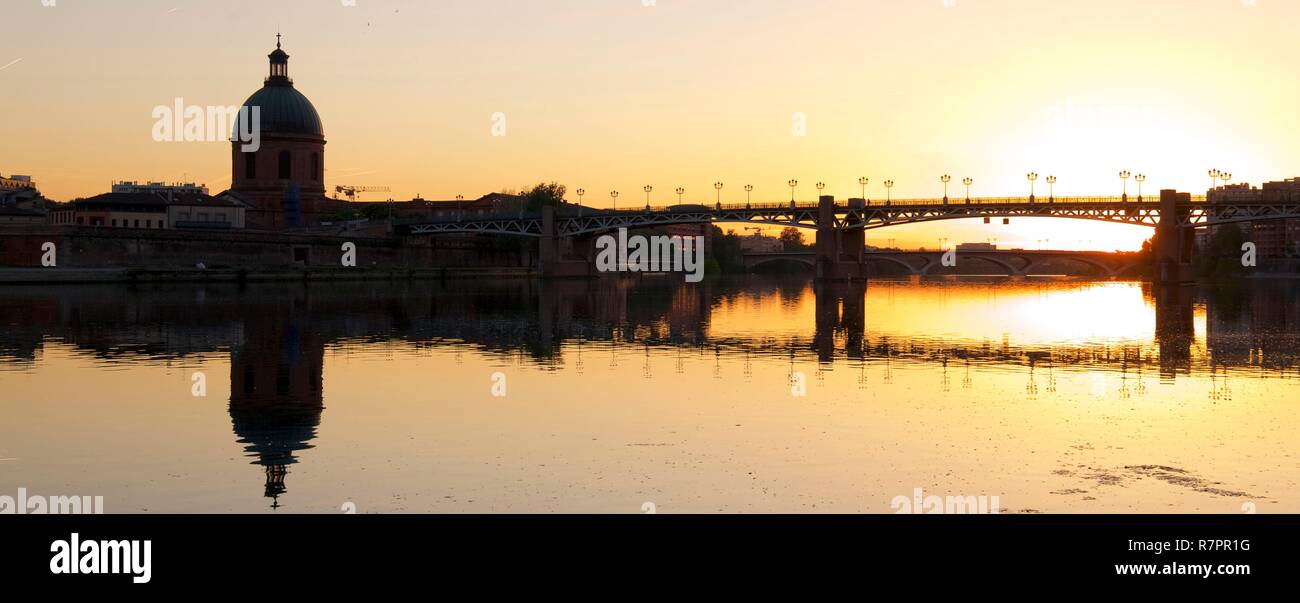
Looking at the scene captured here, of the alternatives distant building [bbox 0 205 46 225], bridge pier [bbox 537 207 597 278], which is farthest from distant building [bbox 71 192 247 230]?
bridge pier [bbox 537 207 597 278]

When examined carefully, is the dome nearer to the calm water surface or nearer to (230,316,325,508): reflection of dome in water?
the calm water surface

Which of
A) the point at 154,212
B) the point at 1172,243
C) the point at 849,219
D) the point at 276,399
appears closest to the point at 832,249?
the point at 849,219

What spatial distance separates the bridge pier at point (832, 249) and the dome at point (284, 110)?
6388 cm

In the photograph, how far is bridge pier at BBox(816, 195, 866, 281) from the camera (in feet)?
518

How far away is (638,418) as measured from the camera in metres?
25.7

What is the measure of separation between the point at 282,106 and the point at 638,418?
145m

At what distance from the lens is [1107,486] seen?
18.5 meters

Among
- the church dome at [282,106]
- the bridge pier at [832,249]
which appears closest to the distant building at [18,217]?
the church dome at [282,106]

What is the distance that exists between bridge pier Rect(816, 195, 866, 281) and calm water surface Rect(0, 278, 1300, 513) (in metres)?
104

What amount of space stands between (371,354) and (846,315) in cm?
3671

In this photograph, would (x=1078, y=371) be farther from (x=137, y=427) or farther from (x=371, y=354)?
(x=137, y=427)

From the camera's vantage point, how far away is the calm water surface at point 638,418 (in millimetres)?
18188

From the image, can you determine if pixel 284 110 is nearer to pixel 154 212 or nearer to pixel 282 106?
pixel 282 106
